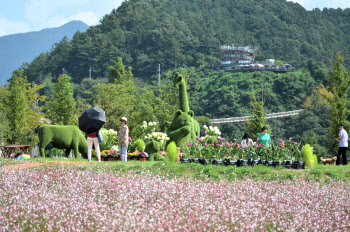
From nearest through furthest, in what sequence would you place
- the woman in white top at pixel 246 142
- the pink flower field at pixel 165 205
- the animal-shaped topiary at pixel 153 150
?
1. the pink flower field at pixel 165 205
2. the woman in white top at pixel 246 142
3. the animal-shaped topiary at pixel 153 150

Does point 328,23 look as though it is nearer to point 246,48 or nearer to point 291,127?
point 246,48

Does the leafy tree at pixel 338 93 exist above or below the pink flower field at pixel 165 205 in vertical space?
above

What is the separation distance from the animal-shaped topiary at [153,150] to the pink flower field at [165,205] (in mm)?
4876

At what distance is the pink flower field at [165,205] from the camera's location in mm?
6195

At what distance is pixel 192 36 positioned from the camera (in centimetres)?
10088

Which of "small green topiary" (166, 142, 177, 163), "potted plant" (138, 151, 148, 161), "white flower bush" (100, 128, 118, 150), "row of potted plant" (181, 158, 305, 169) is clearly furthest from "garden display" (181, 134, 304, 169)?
"white flower bush" (100, 128, 118, 150)

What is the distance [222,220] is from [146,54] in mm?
89622

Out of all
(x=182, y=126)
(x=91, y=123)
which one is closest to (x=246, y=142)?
(x=182, y=126)

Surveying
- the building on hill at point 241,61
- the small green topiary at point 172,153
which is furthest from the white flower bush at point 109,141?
the building on hill at point 241,61

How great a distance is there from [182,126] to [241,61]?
258 ft

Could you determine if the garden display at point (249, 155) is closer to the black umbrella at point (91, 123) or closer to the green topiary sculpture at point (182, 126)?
the black umbrella at point (91, 123)

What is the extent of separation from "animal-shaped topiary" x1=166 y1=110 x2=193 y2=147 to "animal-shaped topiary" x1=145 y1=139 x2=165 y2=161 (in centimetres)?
128

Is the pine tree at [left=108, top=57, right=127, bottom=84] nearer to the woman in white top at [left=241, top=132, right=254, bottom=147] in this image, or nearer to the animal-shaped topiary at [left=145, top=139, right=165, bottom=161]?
the animal-shaped topiary at [left=145, top=139, right=165, bottom=161]

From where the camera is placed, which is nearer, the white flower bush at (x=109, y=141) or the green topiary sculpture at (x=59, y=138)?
the green topiary sculpture at (x=59, y=138)
